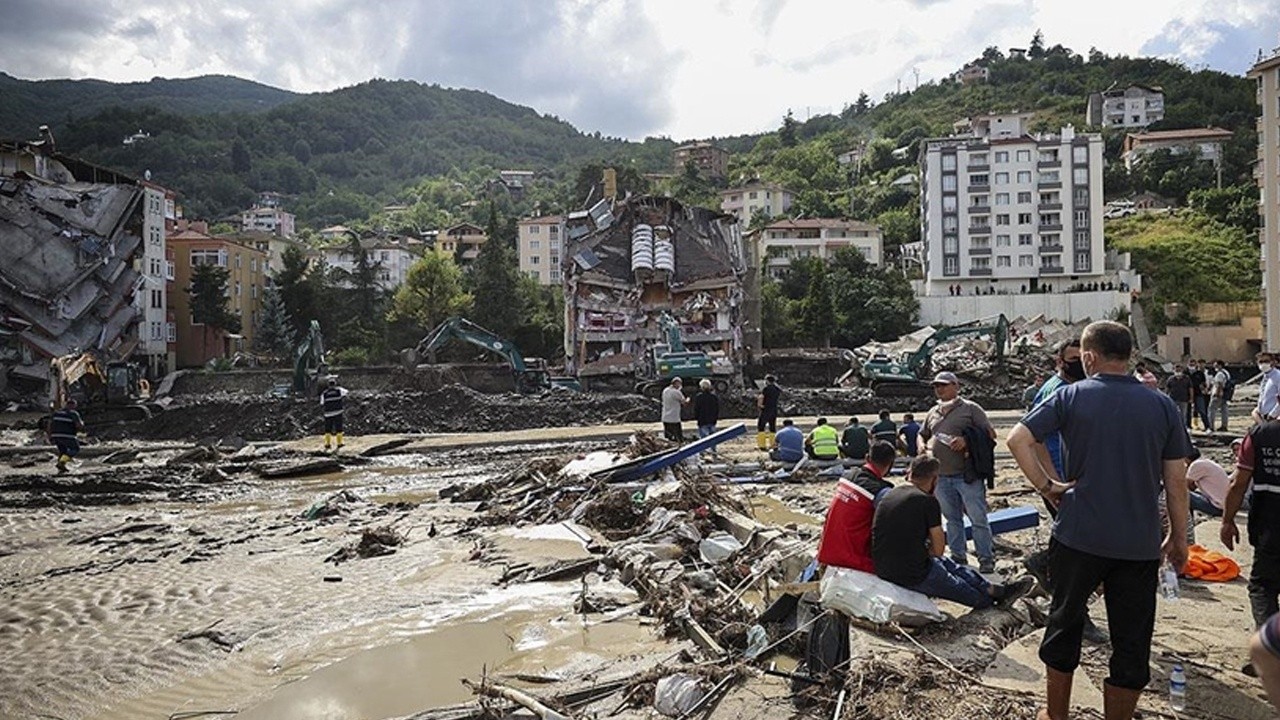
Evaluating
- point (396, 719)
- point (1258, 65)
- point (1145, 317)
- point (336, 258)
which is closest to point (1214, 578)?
point (396, 719)

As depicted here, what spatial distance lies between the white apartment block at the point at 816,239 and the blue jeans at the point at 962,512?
70.9 metres

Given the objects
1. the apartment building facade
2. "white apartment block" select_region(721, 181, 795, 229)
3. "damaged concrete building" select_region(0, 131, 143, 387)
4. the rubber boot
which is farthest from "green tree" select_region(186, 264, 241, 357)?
the rubber boot

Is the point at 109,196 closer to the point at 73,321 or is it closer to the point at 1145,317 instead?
the point at 73,321

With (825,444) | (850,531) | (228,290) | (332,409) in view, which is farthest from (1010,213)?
(850,531)

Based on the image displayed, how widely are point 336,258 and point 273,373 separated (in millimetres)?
54270

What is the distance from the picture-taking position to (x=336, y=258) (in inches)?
3939

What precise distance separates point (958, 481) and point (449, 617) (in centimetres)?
482

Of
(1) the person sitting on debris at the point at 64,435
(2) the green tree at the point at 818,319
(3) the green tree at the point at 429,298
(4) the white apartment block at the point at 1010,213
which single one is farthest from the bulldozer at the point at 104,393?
(4) the white apartment block at the point at 1010,213

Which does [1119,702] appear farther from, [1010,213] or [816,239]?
[816,239]

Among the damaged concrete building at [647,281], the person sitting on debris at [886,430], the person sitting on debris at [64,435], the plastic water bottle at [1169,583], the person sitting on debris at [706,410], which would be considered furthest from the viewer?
the damaged concrete building at [647,281]

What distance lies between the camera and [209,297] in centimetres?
5856

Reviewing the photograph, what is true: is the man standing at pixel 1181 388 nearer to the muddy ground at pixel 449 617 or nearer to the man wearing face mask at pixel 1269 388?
the muddy ground at pixel 449 617

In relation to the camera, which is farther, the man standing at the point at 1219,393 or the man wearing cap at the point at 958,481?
the man standing at the point at 1219,393

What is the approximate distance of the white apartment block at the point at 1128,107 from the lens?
10825 centimetres
